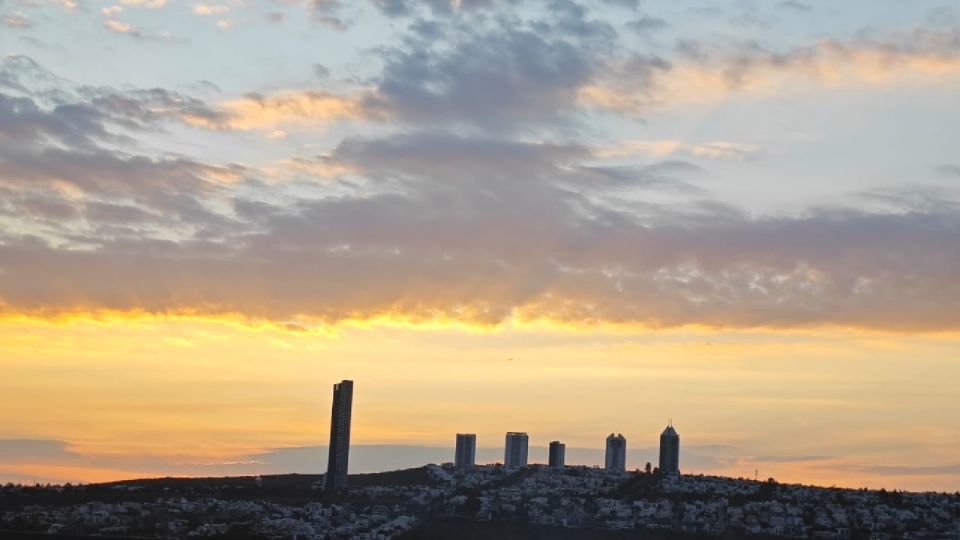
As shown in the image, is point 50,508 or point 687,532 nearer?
point 50,508

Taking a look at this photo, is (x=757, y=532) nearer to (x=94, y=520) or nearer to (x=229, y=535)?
(x=229, y=535)

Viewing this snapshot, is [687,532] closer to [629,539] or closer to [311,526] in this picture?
[629,539]

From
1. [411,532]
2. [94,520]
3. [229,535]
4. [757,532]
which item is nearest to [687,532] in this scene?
[757,532]

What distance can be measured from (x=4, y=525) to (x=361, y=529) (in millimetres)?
47543

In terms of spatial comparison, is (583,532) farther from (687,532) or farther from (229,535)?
(229,535)

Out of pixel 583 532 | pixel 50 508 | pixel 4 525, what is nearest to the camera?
pixel 4 525

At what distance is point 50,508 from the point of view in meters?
180

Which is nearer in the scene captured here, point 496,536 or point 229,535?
point 229,535

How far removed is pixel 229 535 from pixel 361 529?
22.6 metres

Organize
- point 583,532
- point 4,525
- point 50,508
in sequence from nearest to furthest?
point 4,525 < point 50,508 < point 583,532

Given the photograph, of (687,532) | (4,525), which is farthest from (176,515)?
(687,532)

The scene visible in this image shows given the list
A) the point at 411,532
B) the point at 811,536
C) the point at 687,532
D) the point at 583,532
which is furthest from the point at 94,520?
the point at 811,536

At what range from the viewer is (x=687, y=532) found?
197 metres

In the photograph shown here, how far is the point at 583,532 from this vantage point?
7638 inches
